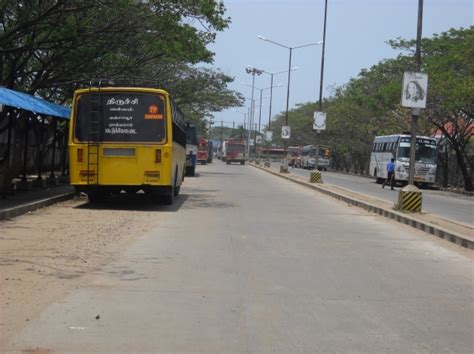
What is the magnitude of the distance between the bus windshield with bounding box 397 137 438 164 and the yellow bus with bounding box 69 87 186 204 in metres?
26.3

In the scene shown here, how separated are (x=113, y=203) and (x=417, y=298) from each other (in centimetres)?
1260

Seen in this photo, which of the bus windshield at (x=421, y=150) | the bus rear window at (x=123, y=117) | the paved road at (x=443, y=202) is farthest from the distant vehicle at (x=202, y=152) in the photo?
the bus rear window at (x=123, y=117)

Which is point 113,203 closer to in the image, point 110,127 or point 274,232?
point 110,127

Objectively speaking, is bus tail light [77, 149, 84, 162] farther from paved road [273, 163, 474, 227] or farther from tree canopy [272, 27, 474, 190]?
tree canopy [272, 27, 474, 190]

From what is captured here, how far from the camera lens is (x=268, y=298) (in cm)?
743

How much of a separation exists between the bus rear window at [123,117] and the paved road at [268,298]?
415cm

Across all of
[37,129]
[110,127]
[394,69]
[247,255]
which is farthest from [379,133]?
[247,255]

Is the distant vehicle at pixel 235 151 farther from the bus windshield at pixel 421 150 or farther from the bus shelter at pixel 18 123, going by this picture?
the bus shelter at pixel 18 123

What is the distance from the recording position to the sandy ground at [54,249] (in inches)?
272

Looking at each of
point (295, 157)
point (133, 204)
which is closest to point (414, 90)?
point (133, 204)

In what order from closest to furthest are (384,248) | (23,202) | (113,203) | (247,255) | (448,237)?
(247,255), (384,248), (448,237), (23,202), (113,203)

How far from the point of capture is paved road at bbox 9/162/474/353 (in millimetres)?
5746

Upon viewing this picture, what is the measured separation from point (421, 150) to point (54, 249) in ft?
112

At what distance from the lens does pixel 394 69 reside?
154 ft
